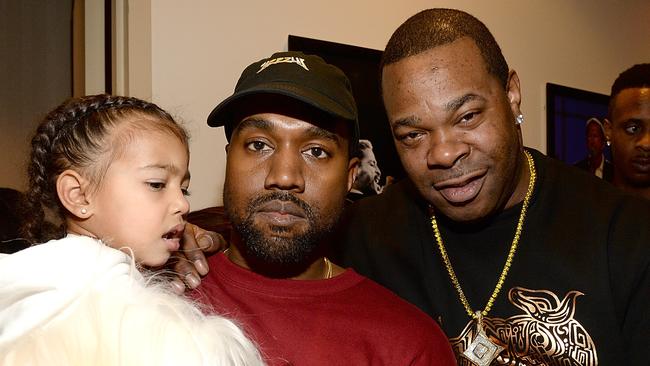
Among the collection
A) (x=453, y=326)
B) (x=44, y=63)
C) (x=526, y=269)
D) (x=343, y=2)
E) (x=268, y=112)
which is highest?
(x=343, y=2)

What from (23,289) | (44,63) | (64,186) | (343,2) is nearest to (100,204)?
(64,186)

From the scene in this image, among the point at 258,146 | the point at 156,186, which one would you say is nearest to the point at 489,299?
the point at 258,146

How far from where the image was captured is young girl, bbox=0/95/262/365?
0.97 metres

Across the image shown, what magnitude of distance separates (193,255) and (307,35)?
5.22 ft

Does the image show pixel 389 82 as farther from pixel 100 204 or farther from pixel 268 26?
pixel 268 26

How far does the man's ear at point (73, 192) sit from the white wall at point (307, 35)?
1085 millimetres

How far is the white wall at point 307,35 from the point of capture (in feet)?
8.84

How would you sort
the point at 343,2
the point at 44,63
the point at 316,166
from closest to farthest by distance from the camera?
the point at 316,166, the point at 343,2, the point at 44,63

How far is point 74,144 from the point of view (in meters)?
1.58

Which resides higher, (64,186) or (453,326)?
(64,186)

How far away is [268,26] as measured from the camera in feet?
9.69

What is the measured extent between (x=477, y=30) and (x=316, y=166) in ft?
2.13

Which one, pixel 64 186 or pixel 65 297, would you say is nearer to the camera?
pixel 65 297

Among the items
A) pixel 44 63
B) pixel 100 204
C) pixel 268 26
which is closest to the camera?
pixel 100 204
